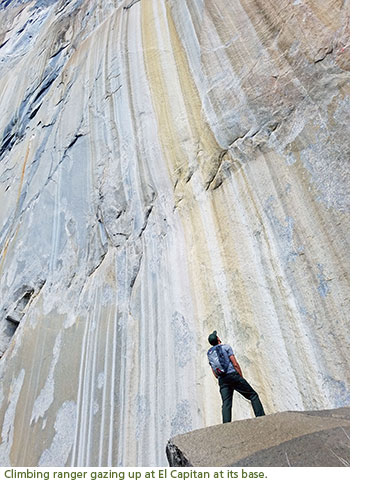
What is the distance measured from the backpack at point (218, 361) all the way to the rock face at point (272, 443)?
657mm

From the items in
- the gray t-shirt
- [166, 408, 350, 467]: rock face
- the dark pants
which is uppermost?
[166, 408, 350, 467]: rock face

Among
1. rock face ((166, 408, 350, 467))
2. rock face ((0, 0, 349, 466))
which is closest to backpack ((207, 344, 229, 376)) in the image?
rock face ((0, 0, 349, 466))

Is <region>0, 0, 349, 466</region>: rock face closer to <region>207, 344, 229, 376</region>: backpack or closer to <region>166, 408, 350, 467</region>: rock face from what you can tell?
<region>207, 344, 229, 376</region>: backpack

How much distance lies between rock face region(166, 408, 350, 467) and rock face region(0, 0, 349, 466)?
69 cm

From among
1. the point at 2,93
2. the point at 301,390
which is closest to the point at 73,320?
the point at 301,390

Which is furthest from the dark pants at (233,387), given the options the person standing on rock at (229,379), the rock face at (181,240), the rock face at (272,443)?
the rock face at (272,443)

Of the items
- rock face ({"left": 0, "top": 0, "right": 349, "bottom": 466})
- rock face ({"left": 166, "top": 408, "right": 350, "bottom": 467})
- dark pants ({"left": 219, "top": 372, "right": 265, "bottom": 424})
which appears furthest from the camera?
rock face ({"left": 0, "top": 0, "right": 349, "bottom": 466})

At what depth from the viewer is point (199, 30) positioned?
5598 millimetres

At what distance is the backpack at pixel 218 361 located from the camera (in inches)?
125

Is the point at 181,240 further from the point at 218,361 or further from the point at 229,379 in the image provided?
the point at 229,379

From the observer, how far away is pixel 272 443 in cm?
229

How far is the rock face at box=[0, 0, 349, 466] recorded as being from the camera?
11.6 ft

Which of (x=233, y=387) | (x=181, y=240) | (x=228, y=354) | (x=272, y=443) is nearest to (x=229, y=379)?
(x=233, y=387)
